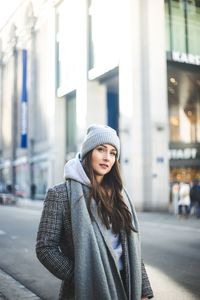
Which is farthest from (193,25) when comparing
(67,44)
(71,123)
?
(71,123)

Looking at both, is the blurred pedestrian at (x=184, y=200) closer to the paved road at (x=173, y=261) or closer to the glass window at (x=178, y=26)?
the paved road at (x=173, y=261)

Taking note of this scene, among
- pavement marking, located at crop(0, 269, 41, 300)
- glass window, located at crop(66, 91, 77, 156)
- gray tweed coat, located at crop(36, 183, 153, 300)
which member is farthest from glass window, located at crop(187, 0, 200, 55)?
gray tweed coat, located at crop(36, 183, 153, 300)

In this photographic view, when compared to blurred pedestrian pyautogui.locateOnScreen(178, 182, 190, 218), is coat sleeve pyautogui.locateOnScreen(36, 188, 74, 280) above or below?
above

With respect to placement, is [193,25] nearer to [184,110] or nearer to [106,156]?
[184,110]

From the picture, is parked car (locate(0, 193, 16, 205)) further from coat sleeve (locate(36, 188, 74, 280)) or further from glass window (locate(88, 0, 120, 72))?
coat sleeve (locate(36, 188, 74, 280))

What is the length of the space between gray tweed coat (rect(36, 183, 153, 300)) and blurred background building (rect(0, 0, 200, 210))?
71.7 ft

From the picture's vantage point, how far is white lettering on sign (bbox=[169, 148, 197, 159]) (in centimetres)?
2917

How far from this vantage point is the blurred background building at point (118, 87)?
24438 millimetres

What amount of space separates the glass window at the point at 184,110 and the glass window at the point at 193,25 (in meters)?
2.70

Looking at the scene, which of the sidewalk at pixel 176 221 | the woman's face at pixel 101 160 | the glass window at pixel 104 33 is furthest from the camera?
the glass window at pixel 104 33

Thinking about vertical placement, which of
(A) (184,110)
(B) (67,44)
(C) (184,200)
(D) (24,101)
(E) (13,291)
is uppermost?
(B) (67,44)

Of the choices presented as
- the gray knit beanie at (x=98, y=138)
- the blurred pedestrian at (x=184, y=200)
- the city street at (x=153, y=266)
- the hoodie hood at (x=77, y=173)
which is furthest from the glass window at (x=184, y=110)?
the hoodie hood at (x=77, y=173)

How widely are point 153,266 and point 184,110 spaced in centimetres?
2499

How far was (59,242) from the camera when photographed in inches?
90.4
